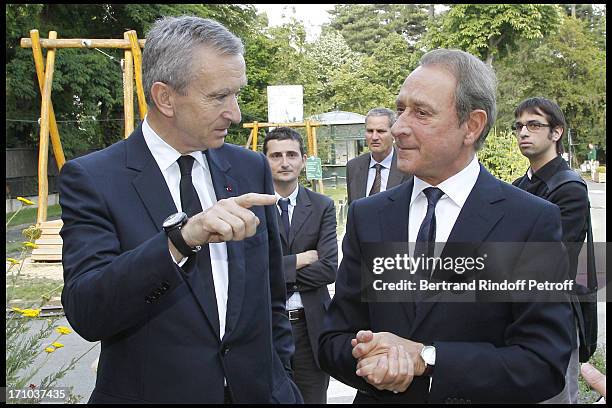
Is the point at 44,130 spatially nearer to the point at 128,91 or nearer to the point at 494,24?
the point at 128,91

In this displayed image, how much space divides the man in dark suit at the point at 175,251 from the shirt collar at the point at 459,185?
1.96ft

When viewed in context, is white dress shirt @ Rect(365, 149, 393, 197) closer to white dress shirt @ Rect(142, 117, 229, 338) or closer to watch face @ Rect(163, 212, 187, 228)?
white dress shirt @ Rect(142, 117, 229, 338)

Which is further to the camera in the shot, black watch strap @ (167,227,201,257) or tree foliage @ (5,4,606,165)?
tree foliage @ (5,4,606,165)

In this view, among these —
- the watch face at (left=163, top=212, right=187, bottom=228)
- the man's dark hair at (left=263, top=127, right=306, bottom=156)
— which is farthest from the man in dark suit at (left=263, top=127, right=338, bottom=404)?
the watch face at (left=163, top=212, right=187, bottom=228)

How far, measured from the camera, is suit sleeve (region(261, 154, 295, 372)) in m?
2.70

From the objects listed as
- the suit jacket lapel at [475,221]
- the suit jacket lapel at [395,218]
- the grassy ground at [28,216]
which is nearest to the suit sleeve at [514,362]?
the suit jacket lapel at [475,221]

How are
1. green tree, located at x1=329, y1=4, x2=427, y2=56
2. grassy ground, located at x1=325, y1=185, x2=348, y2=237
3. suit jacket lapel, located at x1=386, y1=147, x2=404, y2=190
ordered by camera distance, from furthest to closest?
1. green tree, located at x1=329, y1=4, x2=427, y2=56
2. grassy ground, located at x1=325, y1=185, x2=348, y2=237
3. suit jacket lapel, located at x1=386, y1=147, x2=404, y2=190

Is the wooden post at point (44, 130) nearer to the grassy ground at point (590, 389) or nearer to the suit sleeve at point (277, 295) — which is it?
the grassy ground at point (590, 389)

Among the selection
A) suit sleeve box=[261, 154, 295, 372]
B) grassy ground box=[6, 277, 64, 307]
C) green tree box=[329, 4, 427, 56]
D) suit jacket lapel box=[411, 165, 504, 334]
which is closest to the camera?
suit jacket lapel box=[411, 165, 504, 334]

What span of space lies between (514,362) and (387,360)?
0.40 metres

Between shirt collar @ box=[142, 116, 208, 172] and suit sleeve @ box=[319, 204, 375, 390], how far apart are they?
668mm

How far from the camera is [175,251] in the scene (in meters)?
2.01

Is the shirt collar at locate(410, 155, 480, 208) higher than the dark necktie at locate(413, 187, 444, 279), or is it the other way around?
the shirt collar at locate(410, 155, 480, 208)

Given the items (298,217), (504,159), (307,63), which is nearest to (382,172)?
(298,217)
